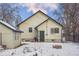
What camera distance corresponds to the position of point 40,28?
4.96 meters

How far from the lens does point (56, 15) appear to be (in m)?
4.96

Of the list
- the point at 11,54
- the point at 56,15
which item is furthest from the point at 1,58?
the point at 56,15

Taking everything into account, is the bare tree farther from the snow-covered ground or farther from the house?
the house

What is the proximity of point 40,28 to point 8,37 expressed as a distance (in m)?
0.44

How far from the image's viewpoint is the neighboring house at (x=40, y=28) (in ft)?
16.2

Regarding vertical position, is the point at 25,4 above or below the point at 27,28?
above

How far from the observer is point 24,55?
4.90m

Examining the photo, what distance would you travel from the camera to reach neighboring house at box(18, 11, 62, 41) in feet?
16.2

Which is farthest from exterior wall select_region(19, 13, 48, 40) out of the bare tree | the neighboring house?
the bare tree

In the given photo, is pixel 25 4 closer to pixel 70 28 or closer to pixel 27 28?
pixel 27 28

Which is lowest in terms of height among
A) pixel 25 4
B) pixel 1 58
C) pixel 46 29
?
pixel 1 58

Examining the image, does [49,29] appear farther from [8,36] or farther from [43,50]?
[8,36]

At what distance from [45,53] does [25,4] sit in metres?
0.69

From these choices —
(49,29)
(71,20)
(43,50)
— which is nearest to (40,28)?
(49,29)
